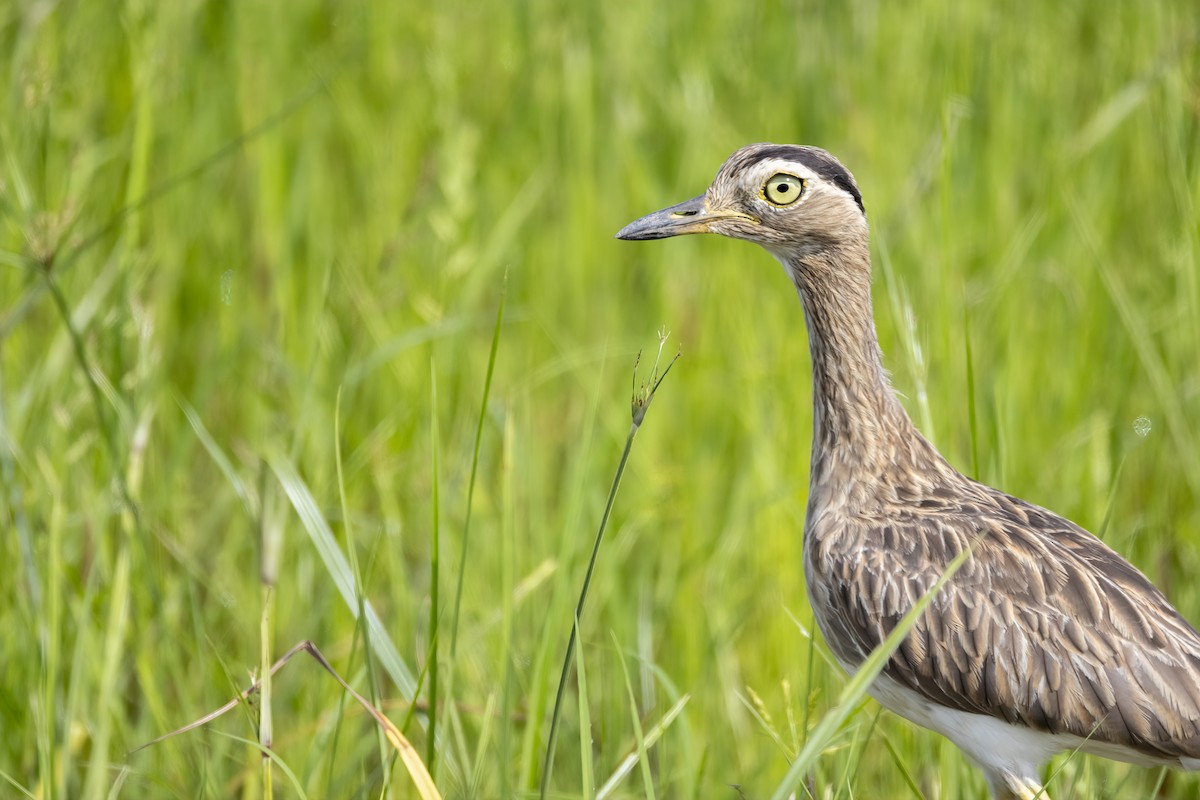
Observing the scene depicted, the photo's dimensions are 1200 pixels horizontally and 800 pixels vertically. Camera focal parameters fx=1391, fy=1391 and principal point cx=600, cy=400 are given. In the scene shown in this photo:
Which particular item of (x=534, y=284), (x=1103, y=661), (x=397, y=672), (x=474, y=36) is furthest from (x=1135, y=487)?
(x=474, y=36)

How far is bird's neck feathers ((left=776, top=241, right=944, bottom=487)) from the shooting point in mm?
3541

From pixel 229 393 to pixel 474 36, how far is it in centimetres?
255

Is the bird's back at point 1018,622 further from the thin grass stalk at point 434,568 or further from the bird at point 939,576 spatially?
the thin grass stalk at point 434,568

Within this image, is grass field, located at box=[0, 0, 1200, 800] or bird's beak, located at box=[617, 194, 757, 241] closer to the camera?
bird's beak, located at box=[617, 194, 757, 241]

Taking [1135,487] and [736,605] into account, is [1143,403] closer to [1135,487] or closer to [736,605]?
[1135,487]

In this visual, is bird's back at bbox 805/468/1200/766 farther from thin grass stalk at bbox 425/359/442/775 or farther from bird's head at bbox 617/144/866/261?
thin grass stalk at bbox 425/359/442/775

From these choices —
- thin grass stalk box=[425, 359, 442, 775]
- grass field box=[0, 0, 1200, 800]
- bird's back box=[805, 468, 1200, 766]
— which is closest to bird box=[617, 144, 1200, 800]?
bird's back box=[805, 468, 1200, 766]

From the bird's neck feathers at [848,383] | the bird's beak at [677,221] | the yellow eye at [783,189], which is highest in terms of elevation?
the yellow eye at [783,189]

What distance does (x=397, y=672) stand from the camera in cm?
292

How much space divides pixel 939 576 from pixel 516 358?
8.91 ft

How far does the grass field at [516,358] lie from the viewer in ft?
11.7

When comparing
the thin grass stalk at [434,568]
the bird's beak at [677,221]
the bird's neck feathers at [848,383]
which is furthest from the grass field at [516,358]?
the bird's beak at [677,221]

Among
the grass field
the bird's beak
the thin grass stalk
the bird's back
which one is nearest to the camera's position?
the thin grass stalk

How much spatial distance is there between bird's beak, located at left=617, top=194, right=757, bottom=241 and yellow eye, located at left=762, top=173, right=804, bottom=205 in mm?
84
